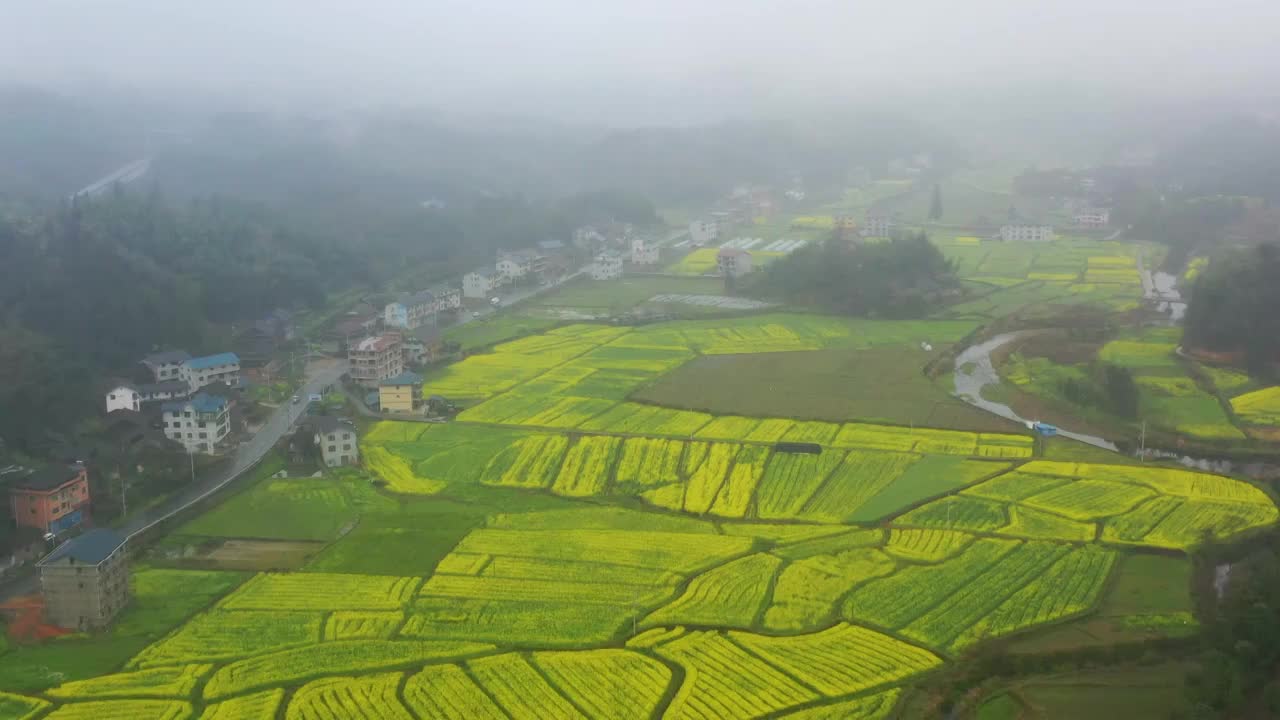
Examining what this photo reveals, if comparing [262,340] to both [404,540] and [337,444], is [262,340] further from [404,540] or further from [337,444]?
[404,540]

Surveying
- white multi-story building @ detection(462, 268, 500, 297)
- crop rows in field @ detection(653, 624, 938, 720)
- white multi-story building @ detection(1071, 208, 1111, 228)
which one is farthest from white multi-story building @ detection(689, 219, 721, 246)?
crop rows in field @ detection(653, 624, 938, 720)

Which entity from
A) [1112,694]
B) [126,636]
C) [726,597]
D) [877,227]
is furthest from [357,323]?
[877,227]

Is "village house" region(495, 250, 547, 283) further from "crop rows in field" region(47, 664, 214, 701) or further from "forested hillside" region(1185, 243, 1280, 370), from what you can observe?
"crop rows in field" region(47, 664, 214, 701)

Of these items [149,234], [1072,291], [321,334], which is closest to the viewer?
[321,334]

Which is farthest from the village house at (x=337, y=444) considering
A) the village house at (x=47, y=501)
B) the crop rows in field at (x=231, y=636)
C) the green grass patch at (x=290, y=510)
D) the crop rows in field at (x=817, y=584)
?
the crop rows in field at (x=817, y=584)

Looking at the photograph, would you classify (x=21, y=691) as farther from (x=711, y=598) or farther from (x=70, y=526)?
(x=711, y=598)

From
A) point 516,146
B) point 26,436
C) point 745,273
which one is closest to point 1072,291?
point 745,273
